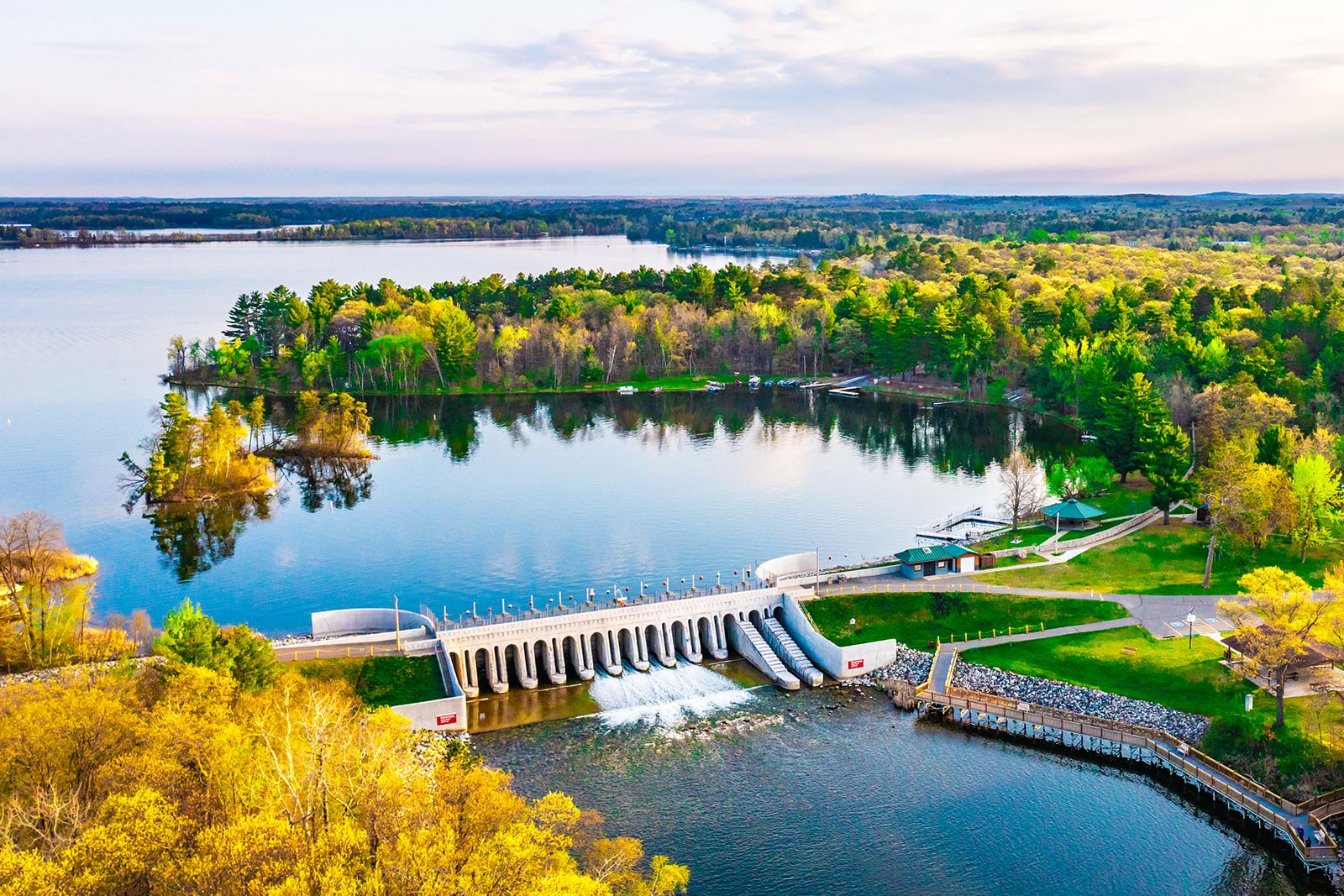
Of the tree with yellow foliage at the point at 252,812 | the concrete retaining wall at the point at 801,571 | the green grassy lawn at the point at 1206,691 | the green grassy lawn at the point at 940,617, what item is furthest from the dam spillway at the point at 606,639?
the tree with yellow foliage at the point at 252,812

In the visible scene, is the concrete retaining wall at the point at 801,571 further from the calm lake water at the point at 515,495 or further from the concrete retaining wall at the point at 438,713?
the concrete retaining wall at the point at 438,713

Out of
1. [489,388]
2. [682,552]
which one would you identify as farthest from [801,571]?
[489,388]

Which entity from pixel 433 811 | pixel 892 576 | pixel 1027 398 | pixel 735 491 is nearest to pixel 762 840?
pixel 433 811

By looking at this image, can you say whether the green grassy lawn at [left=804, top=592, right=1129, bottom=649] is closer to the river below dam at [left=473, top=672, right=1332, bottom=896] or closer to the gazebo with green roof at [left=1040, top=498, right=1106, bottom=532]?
the river below dam at [left=473, top=672, right=1332, bottom=896]

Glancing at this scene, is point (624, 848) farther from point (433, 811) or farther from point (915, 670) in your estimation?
point (915, 670)

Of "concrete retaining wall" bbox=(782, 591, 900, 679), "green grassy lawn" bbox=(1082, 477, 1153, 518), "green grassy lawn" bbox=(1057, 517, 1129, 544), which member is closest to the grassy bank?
"green grassy lawn" bbox=(1082, 477, 1153, 518)
